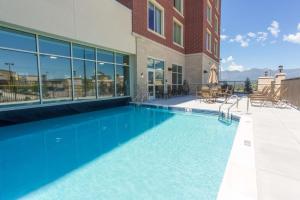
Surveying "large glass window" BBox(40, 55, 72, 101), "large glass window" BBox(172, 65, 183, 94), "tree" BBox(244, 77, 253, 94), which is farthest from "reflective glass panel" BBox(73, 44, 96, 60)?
"tree" BBox(244, 77, 253, 94)

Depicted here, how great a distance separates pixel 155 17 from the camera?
43.0 feet

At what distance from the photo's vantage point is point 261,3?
71.2 ft

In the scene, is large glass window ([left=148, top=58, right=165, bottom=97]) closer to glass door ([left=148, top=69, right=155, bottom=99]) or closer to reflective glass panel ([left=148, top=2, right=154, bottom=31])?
glass door ([left=148, top=69, right=155, bottom=99])

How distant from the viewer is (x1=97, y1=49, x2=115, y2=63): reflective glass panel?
9.66 m

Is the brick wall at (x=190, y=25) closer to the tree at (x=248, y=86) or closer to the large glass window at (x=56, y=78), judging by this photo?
the tree at (x=248, y=86)

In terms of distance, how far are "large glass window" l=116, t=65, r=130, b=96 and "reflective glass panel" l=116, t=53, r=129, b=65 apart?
241mm

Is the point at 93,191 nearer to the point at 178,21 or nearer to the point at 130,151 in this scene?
the point at 130,151

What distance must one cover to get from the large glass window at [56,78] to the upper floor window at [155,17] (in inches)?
260

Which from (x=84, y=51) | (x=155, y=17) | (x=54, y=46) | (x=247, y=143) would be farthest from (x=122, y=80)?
(x=247, y=143)

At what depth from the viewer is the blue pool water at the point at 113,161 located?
2584 mm

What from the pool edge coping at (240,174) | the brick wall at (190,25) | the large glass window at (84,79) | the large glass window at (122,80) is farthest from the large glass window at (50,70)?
the pool edge coping at (240,174)

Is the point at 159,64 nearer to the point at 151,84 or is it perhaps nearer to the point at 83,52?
the point at 151,84

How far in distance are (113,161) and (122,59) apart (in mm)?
8469

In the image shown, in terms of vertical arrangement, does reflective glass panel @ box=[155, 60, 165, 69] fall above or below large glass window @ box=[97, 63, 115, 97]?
above
